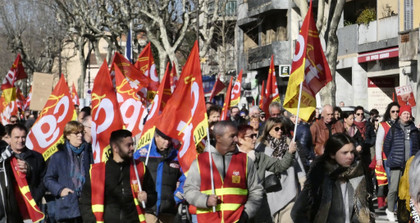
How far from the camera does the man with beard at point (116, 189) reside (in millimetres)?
7449

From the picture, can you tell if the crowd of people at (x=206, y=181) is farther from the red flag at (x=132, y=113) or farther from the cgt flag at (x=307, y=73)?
the red flag at (x=132, y=113)

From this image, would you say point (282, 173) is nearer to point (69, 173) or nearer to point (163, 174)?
point (163, 174)

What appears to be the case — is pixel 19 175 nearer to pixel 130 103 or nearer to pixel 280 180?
pixel 280 180

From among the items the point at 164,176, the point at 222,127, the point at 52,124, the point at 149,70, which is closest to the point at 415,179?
the point at 222,127

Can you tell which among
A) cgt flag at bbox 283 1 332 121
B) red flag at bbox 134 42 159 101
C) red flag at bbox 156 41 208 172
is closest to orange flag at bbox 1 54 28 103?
red flag at bbox 134 42 159 101

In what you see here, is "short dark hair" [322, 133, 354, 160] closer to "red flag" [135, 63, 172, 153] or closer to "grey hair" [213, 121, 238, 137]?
"grey hair" [213, 121, 238, 137]

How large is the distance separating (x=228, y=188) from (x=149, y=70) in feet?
30.8

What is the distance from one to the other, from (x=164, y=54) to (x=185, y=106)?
2327cm

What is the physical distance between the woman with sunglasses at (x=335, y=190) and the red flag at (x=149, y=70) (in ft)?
31.5

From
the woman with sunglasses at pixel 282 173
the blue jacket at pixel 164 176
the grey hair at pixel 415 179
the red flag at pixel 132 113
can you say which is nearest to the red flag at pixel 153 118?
the blue jacket at pixel 164 176

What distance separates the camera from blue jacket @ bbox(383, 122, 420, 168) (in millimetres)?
12773

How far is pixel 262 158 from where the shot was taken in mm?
8953

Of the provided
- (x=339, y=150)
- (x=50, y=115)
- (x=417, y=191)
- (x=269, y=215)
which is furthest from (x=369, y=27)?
(x=417, y=191)

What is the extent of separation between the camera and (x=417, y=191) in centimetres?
410
